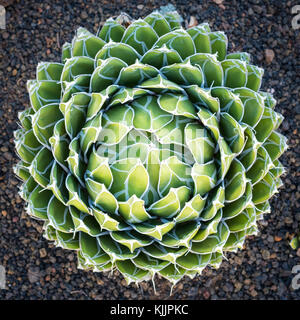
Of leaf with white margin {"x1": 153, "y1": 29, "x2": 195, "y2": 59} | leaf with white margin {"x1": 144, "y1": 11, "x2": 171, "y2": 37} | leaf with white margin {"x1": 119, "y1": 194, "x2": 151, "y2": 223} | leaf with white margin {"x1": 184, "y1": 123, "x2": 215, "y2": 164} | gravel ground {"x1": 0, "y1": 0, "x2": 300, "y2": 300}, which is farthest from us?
gravel ground {"x1": 0, "y1": 0, "x2": 300, "y2": 300}

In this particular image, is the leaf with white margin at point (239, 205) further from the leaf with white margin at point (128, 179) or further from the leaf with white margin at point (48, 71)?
the leaf with white margin at point (48, 71)

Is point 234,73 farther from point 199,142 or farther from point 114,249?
point 114,249

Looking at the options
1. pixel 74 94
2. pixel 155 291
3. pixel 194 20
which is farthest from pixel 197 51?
pixel 155 291

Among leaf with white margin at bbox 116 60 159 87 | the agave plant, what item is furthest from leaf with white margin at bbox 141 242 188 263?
leaf with white margin at bbox 116 60 159 87

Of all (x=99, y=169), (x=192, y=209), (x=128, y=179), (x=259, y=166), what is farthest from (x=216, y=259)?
(x=99, y=169)

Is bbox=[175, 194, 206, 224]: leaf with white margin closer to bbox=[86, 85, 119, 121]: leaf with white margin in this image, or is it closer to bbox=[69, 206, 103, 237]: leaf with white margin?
bbox=[69, 206, 103, 237]: leaf with white margin

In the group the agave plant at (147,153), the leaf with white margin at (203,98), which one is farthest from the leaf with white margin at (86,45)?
the leaf with white margin at (203,98)
